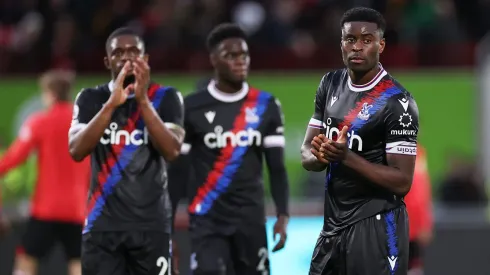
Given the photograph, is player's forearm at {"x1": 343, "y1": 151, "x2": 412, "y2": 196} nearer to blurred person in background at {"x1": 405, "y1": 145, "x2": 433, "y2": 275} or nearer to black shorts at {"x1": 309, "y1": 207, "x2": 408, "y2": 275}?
black shorts at {"x1": 309, "y1": 207, "x2": 408, "y2": 275}

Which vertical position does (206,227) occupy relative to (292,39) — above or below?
below

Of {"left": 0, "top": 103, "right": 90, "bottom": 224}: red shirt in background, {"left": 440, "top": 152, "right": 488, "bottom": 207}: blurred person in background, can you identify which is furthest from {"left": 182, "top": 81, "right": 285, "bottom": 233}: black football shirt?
{"left": 440, "top": 152, "right": 488, "bottom": 207}: blurred person in background

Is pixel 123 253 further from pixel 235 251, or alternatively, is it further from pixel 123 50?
pixel 123 50

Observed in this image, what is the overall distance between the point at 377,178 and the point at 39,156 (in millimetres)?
4780

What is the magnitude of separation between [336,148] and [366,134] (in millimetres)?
381

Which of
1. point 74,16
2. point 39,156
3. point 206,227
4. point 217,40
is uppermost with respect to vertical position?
point 74,16

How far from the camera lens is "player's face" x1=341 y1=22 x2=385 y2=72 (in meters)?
5.77

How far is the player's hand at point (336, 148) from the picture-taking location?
5.51 meters

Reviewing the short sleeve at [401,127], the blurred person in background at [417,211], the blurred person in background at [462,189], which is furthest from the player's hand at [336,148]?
the blurred person in background at [462,189]

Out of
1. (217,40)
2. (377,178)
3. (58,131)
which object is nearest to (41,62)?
(58,131)

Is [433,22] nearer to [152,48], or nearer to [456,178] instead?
[456,178]

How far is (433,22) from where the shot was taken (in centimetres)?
1670

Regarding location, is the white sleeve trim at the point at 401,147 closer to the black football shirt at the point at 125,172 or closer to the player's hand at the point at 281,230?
the black football shirt at the point at 125,172

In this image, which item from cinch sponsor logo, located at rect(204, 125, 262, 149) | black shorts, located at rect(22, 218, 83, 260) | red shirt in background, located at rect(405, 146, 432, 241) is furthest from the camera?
red shirt in background, located at rect(405, 146, 432, 241)
